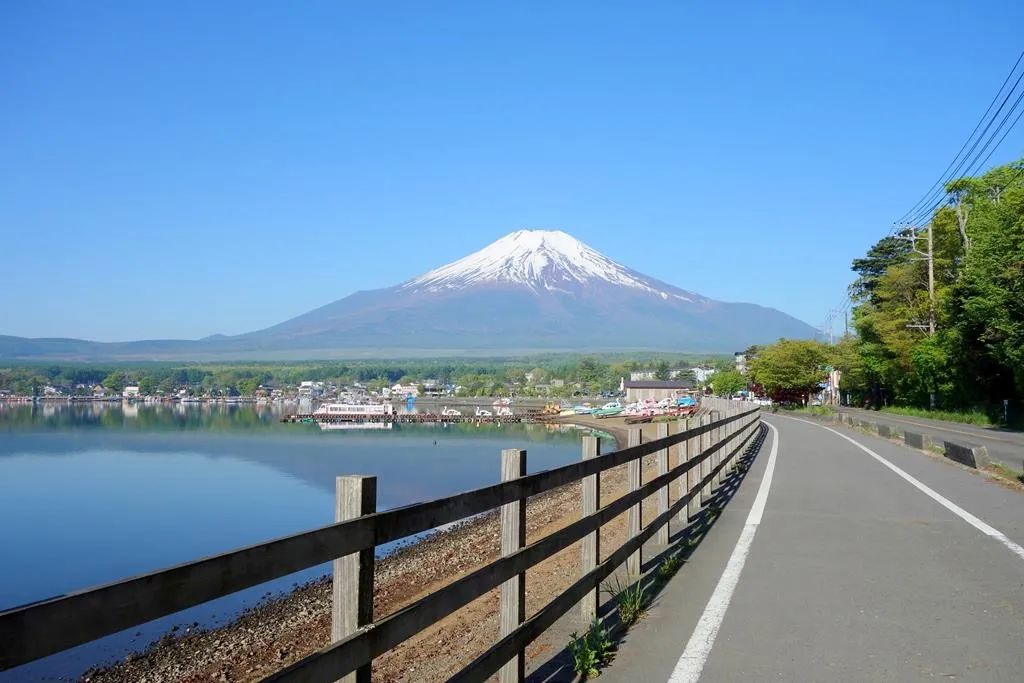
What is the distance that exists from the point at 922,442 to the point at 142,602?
96.7 feet

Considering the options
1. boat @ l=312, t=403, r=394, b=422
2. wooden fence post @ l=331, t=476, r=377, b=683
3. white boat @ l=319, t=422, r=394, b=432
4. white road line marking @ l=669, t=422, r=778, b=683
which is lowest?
white boat @ l=319, t=422, r=394, b=432

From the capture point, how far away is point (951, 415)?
55.4m

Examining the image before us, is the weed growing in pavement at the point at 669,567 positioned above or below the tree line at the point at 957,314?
below

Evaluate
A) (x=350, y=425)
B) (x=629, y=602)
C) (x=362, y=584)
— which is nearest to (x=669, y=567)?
(x=629, y=602)

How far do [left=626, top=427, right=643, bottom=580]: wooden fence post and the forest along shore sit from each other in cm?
122

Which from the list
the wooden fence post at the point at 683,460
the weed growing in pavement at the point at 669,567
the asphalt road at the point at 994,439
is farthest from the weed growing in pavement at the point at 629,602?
the asphalt road at the point at 994,439

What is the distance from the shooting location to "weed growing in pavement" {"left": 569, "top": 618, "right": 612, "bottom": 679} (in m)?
5.87

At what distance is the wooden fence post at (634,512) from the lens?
8.36 metres

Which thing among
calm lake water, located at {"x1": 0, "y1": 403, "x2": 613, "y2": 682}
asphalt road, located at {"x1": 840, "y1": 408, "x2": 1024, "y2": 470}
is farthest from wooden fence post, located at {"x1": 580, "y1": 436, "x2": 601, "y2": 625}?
asphalt road, located at {"x1": 840, "y1": 408, "x2": 1024, "y2": 470}

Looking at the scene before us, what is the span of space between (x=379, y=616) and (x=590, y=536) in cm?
883

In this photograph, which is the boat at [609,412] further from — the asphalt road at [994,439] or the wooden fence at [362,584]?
the wooden fence at [362,584]

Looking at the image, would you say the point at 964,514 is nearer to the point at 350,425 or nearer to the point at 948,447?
the point at 948,447

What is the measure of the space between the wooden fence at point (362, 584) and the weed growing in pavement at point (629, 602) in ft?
0.89

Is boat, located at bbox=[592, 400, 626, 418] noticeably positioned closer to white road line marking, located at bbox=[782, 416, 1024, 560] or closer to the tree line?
the tree line
